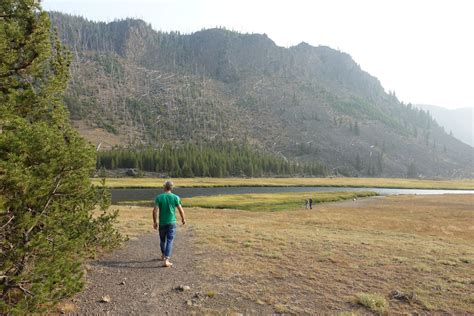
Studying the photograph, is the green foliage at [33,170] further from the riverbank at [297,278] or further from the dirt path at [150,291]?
the riverbank at [297,278]

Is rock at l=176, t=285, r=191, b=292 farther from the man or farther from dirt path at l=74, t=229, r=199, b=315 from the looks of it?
the man

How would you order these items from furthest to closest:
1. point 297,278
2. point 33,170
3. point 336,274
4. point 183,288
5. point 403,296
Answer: point 336,274 → point 297,278 → point 403,296 → point 183,288 → point 33,170

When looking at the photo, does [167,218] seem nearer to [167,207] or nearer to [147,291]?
[167,207]

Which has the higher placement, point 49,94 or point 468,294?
point 49,94

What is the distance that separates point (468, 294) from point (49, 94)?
16686 mm

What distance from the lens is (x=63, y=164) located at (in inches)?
348

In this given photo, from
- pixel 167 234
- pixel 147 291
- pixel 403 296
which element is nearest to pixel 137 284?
pixel 147 291

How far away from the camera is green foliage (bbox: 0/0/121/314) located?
23.8ft

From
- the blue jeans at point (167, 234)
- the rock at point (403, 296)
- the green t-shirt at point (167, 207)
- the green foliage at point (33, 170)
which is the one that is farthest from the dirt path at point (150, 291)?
the rock at point (403, 296)

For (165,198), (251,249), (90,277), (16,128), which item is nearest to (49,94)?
(16,128)

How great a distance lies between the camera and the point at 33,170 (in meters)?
8.02

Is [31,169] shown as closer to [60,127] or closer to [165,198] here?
[60,127]

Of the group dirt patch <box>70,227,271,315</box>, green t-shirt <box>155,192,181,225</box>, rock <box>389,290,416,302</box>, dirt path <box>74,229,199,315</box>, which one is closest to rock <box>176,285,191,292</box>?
dirt patch <box>70,227,271,315</box>

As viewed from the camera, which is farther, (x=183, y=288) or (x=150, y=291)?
(x=183, y=288)
